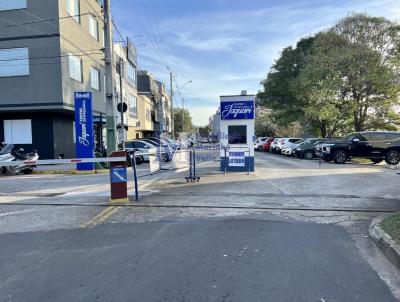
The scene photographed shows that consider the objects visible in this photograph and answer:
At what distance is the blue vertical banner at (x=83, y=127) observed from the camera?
19.2 m

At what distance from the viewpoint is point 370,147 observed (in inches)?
857

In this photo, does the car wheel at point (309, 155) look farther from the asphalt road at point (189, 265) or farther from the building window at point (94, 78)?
the asphalt road at point (189, 265)

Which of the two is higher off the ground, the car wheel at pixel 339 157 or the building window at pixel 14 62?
the building window at pixel 14 62

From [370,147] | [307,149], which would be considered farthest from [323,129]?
[370,147]

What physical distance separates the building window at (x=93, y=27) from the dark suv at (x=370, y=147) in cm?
1946

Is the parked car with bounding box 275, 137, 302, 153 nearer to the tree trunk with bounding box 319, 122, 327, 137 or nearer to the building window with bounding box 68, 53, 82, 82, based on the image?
the tree trunk with bounding box 319, 122, 327, 137

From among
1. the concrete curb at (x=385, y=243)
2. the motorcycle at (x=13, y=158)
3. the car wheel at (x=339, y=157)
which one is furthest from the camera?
the car wheel at (x=339, y=157)

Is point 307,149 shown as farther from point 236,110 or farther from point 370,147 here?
point 236,110

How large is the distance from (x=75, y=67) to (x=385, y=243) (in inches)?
940

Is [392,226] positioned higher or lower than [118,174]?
lower

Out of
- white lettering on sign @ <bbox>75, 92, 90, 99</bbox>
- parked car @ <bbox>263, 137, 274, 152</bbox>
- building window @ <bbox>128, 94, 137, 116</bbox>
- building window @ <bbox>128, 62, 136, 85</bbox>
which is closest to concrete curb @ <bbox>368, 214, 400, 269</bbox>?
white lettering on sign @ <bbox>75, 92, 90, 99</bbox>

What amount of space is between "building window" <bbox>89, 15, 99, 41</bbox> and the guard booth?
57.1 ft

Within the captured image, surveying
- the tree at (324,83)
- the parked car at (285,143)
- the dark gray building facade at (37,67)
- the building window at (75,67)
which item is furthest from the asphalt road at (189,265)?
the tree at (324,83)

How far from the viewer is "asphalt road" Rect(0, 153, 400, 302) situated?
4.48 m
